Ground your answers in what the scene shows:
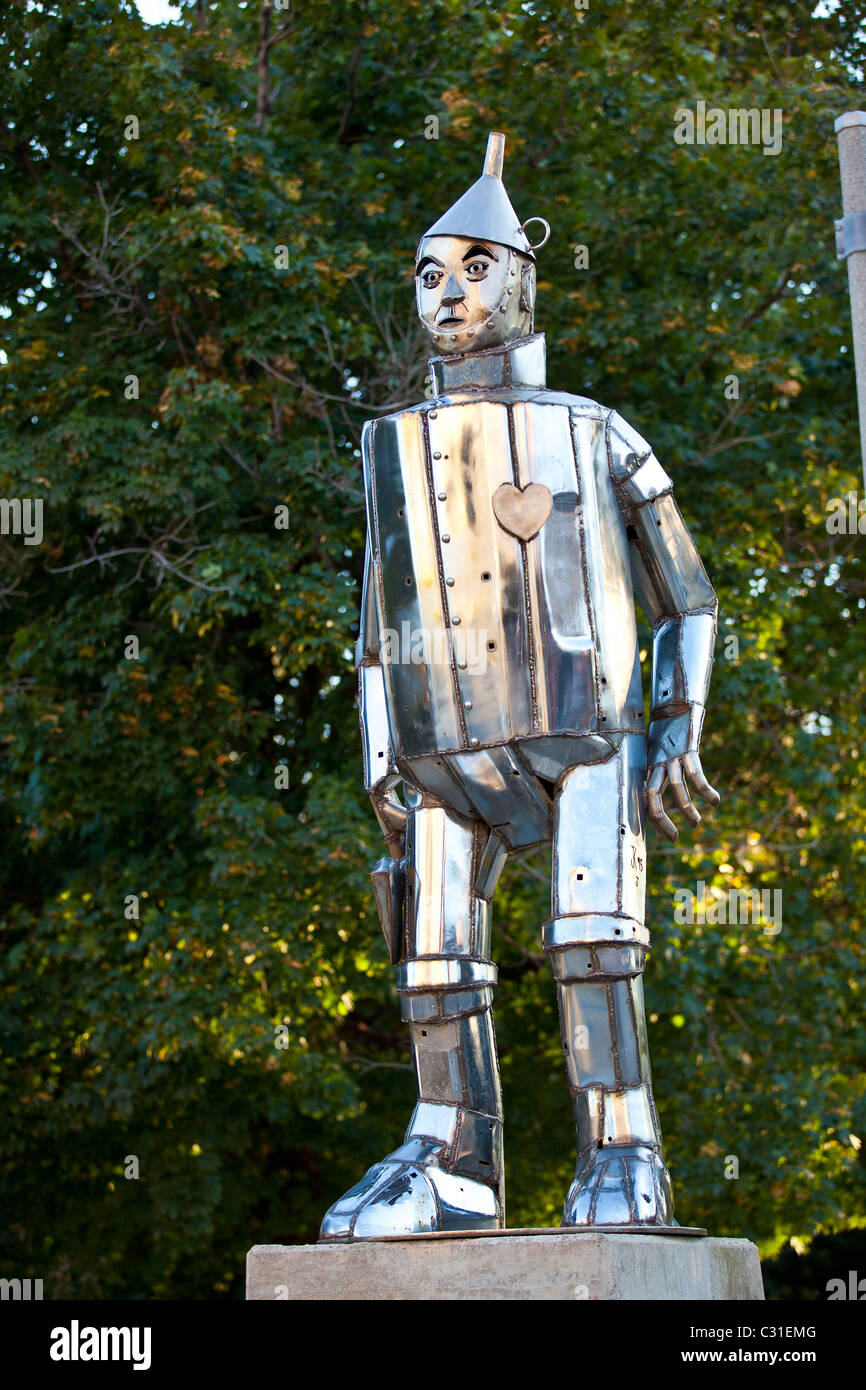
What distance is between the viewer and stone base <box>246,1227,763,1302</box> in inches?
181

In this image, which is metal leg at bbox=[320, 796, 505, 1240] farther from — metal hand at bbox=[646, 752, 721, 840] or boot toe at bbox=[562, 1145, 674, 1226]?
metal hand at bbox=[646, 752, 721, 840]

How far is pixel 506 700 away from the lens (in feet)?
18.5

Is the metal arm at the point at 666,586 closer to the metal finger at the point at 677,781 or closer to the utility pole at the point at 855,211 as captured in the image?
the metal finger at the point at 677,781

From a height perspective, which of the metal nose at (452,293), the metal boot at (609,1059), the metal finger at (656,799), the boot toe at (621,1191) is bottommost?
the boot toe at (621,1191)

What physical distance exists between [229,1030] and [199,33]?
6.90 metres

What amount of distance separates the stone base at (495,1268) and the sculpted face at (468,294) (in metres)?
2.80

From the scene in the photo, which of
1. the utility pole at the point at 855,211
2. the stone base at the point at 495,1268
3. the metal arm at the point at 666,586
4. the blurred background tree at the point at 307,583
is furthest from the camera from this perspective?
the blurred background tree at the point at 307,583

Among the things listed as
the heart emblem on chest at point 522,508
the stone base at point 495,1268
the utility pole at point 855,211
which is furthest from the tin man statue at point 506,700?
the utility pole at point 855,211

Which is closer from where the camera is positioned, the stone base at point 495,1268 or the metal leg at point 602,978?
the stone base at point 495,1268

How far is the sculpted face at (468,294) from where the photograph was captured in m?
5.94

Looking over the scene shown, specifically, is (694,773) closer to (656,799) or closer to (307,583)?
(656,799)

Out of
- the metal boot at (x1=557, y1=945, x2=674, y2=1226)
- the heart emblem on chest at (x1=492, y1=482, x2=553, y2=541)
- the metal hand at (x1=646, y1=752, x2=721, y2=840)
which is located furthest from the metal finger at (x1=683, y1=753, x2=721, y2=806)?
the heart emblem on chest at (x1=492, y1=482, x2=553, y2=541)

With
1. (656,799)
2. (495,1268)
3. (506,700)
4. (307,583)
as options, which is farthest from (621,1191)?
(307,583)
